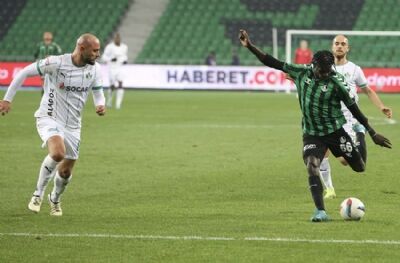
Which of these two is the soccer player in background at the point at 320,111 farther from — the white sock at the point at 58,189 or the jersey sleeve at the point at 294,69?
the white sock at the point at 58,189

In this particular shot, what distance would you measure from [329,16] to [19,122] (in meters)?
25.0

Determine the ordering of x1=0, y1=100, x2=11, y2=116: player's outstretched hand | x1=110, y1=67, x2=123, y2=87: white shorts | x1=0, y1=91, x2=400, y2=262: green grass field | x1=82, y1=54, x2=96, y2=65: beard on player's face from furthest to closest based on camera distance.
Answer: x1=110, y1=67, x2=123, y2=87: white shorts → x1=82, y1=54, x2=96, y2=65: beard on player's face → x1=0, y1=100, x2=11, y2=116: player's outstretched hand → x1=0, y1=91, x2=400, y2=262: green grass field

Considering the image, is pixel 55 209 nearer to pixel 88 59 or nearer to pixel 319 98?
pixel 88 59

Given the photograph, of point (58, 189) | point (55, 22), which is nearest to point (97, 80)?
point (58, 189)

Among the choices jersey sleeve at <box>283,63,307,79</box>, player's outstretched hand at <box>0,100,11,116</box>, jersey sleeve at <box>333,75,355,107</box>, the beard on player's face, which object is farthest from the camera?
the beard on player's face

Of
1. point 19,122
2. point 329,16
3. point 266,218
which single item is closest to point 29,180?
point 266,218

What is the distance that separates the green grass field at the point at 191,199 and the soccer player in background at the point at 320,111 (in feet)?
1.99

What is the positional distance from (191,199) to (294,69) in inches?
104

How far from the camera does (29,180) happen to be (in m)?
14.7

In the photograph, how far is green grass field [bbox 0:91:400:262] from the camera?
895 centimetres

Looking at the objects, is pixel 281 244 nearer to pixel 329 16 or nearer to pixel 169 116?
pixel 169 116

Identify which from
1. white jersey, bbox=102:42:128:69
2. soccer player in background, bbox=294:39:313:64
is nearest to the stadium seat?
soccer player in background, bbox=294:39:313:64

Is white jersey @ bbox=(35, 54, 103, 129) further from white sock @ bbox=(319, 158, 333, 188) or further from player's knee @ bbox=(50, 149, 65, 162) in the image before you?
white sock @ bbox=(319, 158, 333, 188)

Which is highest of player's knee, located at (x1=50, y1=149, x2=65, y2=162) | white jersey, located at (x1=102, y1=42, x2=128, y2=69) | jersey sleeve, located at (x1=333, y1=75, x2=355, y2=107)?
white jersey, located at (x1=102, y1=42, x2=128, y2=69)
